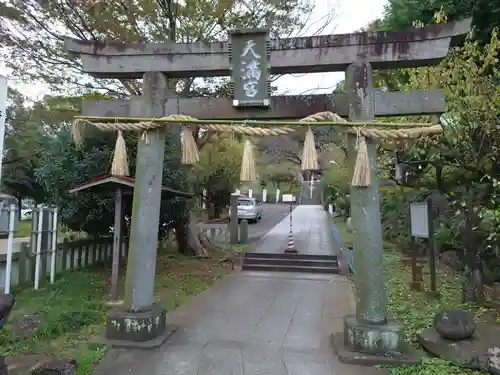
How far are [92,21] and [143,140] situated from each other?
25.5ft

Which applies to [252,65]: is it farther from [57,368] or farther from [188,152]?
[57,368]

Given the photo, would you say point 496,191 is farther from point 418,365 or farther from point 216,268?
point 216,268

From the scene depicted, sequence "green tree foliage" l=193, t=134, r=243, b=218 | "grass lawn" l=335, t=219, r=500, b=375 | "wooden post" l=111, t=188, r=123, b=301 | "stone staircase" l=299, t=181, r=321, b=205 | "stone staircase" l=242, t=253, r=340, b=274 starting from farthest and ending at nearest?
"stone staircase" l=299, t=181, r=321, b=205, "green tree foliage" l=193, t=134, r=243, b=218, "stone staircase" l=242, t=253, r=340, b=274, "wooden post" l=111, t=188, r=123, b=301, "grass lawn" l=335, t=219, r=500, b=375

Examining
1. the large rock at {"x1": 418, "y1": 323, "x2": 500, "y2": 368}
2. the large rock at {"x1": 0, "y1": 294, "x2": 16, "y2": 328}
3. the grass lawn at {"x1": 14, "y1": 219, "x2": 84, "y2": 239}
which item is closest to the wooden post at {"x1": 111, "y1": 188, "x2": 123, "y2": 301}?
the grass lawn at {"x1": 14, "y1": 219, "x2": 84, "y2": 239}

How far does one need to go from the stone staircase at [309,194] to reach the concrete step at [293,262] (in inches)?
1421

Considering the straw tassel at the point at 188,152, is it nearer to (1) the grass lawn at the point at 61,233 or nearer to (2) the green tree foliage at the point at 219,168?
(1) the grass lawn at the point at 61,233

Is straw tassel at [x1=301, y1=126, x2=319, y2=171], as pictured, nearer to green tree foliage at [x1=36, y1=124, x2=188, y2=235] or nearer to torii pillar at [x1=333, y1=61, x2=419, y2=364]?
torii pillar at [x1=333, y1=61, x2=419, y2=364]

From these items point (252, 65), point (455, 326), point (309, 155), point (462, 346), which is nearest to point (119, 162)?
point (252, 65)

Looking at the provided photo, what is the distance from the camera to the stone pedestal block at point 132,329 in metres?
5.23

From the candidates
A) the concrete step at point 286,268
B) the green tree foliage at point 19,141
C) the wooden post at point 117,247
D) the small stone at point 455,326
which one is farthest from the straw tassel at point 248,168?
the green tree foliage at point 19,141

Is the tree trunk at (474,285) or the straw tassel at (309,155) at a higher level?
the straw tassel at (309,155)

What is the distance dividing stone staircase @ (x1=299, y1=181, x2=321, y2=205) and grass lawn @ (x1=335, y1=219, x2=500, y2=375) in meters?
37.9

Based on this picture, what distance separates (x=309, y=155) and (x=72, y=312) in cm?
463

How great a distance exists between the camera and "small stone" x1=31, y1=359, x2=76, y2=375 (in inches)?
153
